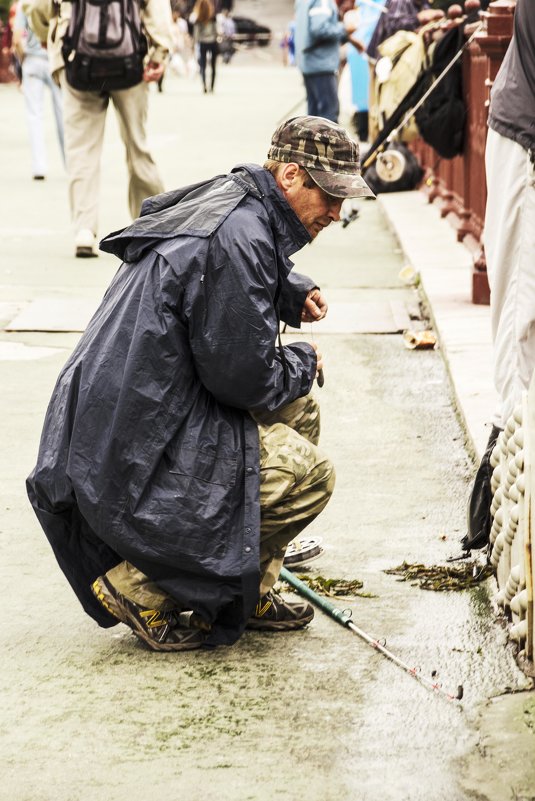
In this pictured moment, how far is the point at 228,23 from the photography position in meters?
57.4

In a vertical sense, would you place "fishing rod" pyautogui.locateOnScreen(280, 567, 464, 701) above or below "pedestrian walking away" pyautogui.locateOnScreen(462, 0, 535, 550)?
below

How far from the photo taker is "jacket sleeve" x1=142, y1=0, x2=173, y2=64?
894 cm

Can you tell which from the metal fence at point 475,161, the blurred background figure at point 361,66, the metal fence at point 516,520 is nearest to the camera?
the metal fence at point 516,520

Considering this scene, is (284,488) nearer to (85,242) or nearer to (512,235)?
(512,235)

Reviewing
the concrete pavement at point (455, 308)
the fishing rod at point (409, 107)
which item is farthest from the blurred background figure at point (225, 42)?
the fishing rod at point (409, 107)

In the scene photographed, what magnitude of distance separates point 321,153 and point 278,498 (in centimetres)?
90

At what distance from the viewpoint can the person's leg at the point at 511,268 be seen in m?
4.03

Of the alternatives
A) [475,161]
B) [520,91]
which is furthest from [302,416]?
[475,161]

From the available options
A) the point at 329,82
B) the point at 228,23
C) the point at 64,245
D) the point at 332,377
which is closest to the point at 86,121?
the point at 64,245

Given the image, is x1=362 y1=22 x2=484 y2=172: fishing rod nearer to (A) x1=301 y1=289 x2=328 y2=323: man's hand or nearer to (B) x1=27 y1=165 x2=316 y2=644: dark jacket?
(A) x1=301 y1=289 x2=328 y2=323: man's hand

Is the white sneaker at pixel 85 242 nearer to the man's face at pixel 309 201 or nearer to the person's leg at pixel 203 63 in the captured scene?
the man's face at pixel 309 201

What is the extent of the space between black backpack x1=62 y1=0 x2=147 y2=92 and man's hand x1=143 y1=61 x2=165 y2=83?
161mm

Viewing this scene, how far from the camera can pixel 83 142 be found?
9102 mm

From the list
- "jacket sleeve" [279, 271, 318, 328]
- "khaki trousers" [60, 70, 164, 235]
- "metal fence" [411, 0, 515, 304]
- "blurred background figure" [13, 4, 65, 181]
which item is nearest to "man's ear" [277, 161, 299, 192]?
"jacket sleeve" [279, 271, 318, 328]
